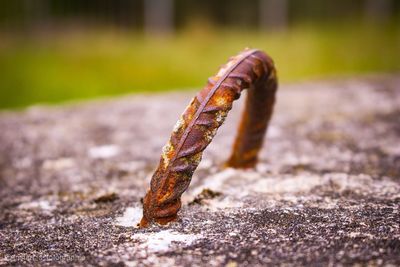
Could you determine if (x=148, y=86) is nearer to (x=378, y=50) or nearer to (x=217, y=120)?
(x=378, y=50)

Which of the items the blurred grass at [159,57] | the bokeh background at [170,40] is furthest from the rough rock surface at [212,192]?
the bokeh background at [170,40]

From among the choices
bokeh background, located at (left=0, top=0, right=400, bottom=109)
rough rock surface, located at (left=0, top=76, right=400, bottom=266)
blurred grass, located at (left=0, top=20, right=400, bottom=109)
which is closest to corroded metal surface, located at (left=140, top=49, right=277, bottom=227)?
rough rock surface, located at (left=0, top=76, right=400, bottom=266)

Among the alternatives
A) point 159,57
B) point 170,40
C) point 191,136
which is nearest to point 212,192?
point 191,136

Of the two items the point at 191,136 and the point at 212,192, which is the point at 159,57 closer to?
the point at 212,192

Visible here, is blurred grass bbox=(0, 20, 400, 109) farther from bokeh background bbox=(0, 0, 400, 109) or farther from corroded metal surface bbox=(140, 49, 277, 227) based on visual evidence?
corroded metal surface bbox=(140, 49, 277, 227)

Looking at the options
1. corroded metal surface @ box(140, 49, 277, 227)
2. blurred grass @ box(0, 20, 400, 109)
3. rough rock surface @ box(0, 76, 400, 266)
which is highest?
corroded metal surface @ box(140, 49, 277, 227)

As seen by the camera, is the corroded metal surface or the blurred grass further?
the blurred grass

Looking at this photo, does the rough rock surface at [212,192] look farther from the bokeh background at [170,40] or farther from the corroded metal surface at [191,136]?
the bokeh background at [170,40]
